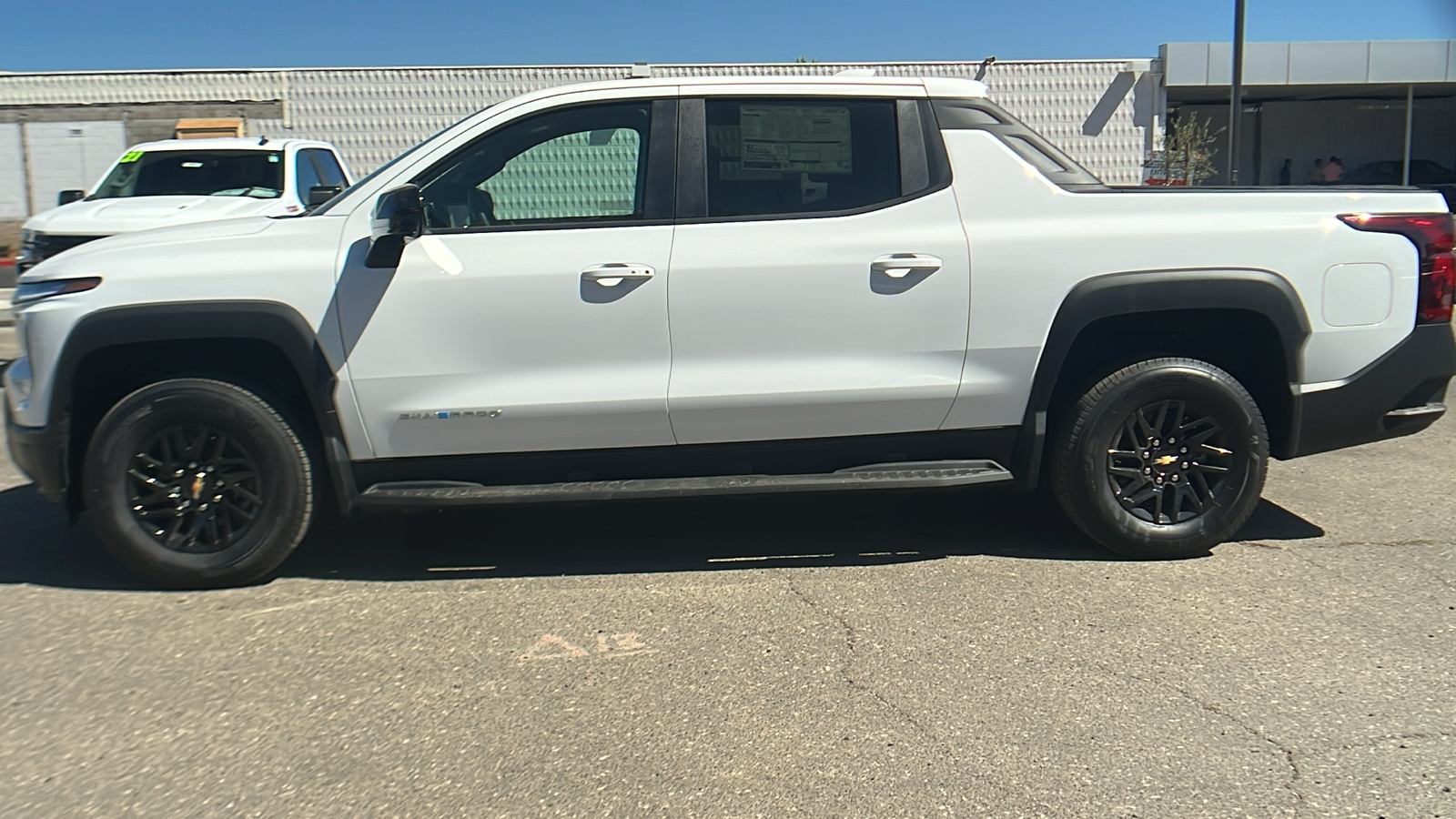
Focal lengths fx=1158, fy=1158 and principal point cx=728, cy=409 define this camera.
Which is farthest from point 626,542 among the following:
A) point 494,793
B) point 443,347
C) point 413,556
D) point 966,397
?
point 494,793

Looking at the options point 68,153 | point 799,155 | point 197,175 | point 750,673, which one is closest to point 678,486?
point 750,673

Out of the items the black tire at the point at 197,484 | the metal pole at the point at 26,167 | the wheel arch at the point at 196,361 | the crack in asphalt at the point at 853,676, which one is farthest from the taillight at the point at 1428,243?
the metal pole at the point at 26,167

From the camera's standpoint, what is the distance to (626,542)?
4996 millimetres

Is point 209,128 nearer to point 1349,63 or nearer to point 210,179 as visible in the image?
point 210,179

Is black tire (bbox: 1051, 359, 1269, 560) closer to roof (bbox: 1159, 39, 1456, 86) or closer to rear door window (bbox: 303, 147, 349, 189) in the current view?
rear door window (bbox: 303, 147, 349, 189)

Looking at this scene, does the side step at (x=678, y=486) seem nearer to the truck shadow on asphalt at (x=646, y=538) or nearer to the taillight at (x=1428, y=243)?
the truck shadow on asphalt at (x=646, y=538)

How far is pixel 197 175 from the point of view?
35.0ft

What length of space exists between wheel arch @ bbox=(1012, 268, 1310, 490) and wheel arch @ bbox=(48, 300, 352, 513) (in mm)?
2660

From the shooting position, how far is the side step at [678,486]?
4289 millimetres

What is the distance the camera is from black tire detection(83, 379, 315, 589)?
167 inches

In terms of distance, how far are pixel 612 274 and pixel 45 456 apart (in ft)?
7.16

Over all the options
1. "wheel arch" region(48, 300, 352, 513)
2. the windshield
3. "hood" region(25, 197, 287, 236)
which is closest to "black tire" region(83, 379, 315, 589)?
"wheel arch" region(48, 300, 352, 513)

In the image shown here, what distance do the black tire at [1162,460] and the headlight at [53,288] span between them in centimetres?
369

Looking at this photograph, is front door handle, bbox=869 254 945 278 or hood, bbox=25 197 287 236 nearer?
front door handle, bbox=869 254 945 278
